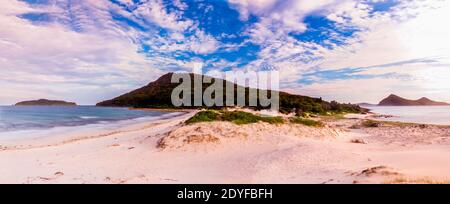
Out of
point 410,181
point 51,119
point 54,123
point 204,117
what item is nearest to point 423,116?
point 204,117

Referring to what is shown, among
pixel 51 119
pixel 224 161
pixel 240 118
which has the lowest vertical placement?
pixel 224 161

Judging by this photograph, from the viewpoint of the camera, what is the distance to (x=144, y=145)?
56.2 ft

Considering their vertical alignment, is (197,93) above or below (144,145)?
above

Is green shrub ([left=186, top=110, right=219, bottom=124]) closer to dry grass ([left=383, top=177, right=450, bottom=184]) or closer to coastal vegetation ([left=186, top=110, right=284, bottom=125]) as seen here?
coastal vegetation ([left=186, top=110, right=284, bottom=125])

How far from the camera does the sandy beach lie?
386 inches

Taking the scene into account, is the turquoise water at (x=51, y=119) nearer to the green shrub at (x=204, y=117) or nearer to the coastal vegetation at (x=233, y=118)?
the green shrub at (x=204, y=117)

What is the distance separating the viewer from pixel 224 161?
13133mm

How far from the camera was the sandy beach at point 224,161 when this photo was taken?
386 inches

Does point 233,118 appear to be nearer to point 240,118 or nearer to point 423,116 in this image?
point 240,118
